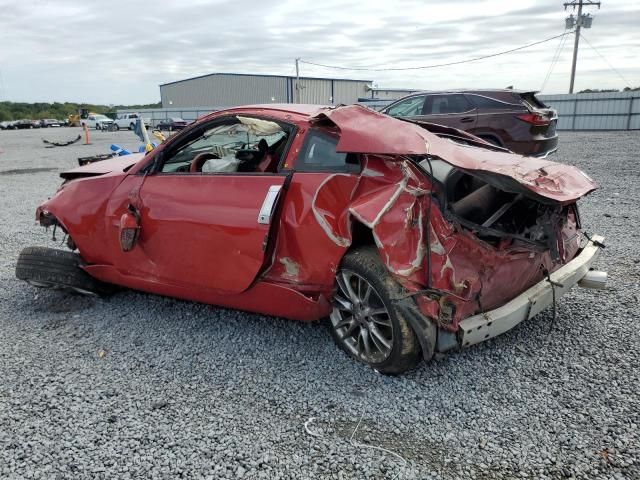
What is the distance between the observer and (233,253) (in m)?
3.46

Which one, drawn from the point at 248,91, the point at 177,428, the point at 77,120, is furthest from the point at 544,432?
the point at 77,120

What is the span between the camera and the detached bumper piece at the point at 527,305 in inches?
115


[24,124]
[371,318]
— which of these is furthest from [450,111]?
[24,124]

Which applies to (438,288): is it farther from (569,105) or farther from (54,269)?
(569,105)

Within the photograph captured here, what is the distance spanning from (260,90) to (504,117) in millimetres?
44473

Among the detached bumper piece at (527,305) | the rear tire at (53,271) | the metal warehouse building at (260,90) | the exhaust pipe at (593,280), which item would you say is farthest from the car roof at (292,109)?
the metal warehouse building at (260,90)

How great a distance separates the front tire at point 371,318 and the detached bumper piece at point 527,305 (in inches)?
12.9

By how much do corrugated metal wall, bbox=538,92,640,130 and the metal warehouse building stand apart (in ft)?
83.0

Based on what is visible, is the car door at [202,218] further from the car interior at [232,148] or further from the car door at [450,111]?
the car door at [450,111]

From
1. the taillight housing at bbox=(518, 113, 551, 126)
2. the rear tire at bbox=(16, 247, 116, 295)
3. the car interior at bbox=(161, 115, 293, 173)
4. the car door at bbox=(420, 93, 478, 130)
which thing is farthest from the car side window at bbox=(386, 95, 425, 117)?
the rear tire at bbox=(16, 247, 116, 295)

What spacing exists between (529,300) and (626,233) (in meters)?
3.78

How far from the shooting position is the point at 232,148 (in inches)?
171

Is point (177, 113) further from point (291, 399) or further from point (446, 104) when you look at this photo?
point (291, 399)

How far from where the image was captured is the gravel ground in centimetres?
249
